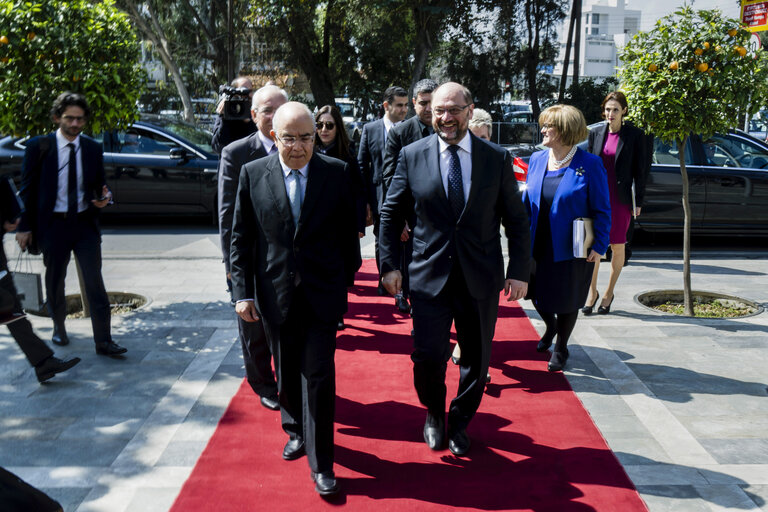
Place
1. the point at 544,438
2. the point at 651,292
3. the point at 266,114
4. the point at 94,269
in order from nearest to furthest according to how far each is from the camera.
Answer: the point at 544,438 → the point at 266,114 → the point at 94,269 → the point at 651,292

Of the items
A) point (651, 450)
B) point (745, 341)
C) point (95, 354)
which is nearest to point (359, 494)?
point (651, 450)

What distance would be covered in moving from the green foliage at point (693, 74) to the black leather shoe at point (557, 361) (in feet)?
8.15

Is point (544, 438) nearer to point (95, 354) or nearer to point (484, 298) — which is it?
point (484, 298)

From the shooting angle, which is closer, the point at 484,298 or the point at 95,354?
the point at 484,298

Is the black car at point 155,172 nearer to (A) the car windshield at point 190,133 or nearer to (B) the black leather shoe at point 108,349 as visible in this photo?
(A) the car windshield at point 190,133

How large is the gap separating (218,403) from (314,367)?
1.38 m

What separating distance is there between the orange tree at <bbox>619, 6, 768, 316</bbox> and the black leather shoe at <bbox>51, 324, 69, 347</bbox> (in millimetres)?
5129

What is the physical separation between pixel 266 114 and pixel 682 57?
380 cm

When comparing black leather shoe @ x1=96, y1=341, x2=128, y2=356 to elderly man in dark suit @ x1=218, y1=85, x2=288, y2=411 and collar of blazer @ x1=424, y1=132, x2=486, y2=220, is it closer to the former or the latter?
elderly man in dark suit @ x1=218, y1=85, x2=288, y2=411

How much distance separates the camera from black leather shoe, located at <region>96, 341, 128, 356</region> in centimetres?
551

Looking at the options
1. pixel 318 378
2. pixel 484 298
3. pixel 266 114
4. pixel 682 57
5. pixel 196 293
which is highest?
pixel 682 57

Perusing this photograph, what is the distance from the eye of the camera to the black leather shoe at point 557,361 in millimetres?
5273

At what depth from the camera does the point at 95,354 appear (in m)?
5.60

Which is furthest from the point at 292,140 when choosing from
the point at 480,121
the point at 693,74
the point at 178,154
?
the point at 178,154
